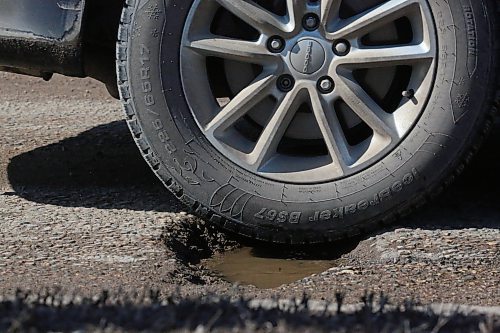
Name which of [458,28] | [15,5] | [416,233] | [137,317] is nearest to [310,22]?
[458,28]

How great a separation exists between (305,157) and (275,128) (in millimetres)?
178

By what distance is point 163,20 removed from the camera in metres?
3.53

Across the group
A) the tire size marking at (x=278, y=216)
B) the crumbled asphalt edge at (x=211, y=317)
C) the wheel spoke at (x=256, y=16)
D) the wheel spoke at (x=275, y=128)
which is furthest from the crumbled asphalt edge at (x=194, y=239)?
the crumbled asphalt edge at (x=211, y=317)

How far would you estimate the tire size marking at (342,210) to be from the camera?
3.47 metres

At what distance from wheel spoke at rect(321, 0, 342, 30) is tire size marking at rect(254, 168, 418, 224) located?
2.03 ft

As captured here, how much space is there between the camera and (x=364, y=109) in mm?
3508

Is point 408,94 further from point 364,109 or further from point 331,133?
point 331,133

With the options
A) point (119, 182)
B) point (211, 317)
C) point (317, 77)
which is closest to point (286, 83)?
point (317, 77)

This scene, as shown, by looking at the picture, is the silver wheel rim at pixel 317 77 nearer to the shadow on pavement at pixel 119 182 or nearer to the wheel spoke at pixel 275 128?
the wheel spoke at pixel 275 128

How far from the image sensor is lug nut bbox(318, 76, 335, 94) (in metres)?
3.51

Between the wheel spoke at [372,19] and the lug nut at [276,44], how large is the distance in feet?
0.58

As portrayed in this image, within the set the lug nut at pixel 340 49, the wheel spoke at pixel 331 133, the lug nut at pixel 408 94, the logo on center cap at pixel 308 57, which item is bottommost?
the wheel spoke at pixel 331 133

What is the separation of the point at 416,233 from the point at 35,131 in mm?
2487

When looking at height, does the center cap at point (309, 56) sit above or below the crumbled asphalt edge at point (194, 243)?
above
